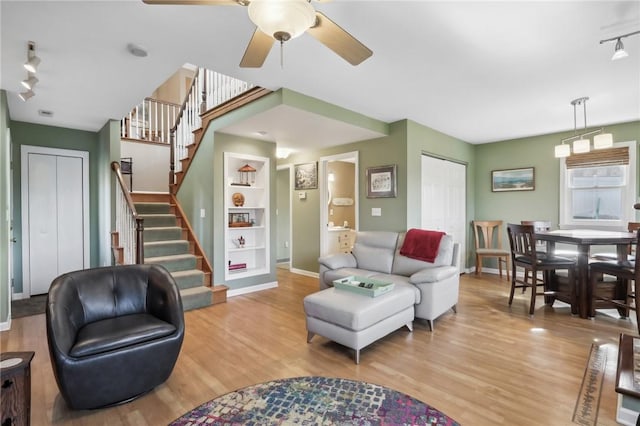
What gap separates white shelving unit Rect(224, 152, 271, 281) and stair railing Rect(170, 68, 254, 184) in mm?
894

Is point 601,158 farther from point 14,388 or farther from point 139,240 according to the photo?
point 14,388

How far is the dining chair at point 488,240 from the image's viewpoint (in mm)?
5574

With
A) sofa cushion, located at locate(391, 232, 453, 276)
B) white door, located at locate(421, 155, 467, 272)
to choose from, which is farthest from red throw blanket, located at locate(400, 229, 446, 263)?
white door, located at locate(421, 155, 467, 272)

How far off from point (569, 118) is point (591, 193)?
1.37 metres

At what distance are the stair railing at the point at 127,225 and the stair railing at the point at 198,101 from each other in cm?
139

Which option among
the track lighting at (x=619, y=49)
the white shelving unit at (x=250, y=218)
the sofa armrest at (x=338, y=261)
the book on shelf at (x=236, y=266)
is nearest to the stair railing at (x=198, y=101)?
the white shelving unit at (x=250, y=218)

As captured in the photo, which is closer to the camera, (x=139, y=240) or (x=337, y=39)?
(x=337, y=39)

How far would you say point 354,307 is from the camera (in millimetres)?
2652

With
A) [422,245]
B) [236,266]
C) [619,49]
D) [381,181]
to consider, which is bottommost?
[236,266]

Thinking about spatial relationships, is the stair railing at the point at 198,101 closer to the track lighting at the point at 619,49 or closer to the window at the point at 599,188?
the track lighting at the point at 619,49

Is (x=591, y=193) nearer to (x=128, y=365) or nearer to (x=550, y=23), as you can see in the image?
(x=550, y=23)

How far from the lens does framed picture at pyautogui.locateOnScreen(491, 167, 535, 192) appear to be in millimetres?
5609

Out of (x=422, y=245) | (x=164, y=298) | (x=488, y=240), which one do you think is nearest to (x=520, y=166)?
(x=488, y=240)

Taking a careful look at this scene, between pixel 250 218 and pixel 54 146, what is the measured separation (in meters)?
3.01
